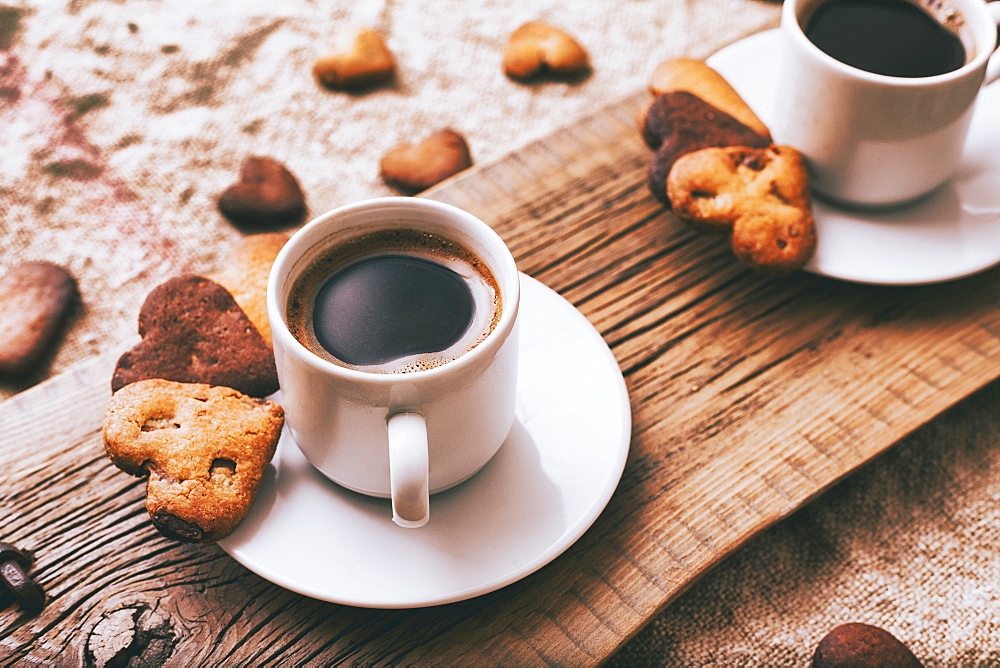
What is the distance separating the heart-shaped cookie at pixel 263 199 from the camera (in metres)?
1.47

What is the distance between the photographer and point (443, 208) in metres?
0.80

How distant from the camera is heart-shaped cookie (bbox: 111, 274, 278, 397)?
0.85 metres

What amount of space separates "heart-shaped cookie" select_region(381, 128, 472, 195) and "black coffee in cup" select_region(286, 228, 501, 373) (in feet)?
2.12

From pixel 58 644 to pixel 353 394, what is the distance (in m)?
0.38

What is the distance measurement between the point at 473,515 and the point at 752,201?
505 millimetres

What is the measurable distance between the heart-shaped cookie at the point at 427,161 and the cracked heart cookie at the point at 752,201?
51cm

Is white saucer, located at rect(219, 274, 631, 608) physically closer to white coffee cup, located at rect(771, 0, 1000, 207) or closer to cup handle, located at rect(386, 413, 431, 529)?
cup handle, located at rect(386, 413, 431, 529)

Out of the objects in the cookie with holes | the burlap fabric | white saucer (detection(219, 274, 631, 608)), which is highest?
the cookie with holes

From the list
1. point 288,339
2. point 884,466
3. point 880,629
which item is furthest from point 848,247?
point 288,339

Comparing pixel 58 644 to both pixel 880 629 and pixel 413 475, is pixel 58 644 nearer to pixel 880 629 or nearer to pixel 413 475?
pixel 413 475

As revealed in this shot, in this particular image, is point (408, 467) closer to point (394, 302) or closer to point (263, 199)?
point (394, 302)

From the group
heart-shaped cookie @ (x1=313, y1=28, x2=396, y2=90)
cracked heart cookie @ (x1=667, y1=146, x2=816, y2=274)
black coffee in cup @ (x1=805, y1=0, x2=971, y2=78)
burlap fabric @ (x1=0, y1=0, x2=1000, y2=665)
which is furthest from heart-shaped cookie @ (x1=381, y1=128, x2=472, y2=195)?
black coffee in cup @ (x1=805, y1=0, x2=971, y2=78)

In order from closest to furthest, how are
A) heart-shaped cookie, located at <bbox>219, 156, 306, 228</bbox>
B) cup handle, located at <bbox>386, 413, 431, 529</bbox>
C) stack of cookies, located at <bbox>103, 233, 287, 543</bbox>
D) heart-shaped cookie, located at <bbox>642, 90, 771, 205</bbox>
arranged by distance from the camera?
1. cup handle, located at <bbox>386, 413, 431, 529</bbox>
2. stack of cookies, located at <bbox>103, 233, 287, 543</bbox>
3. heart-shaped cookie, located at <bbox>642, 90, 771, 205</bbox>
4. heart-shaped cookie, located at <bbox>219, 156, 306, 228</bbox>

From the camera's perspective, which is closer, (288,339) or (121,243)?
(288,339)
